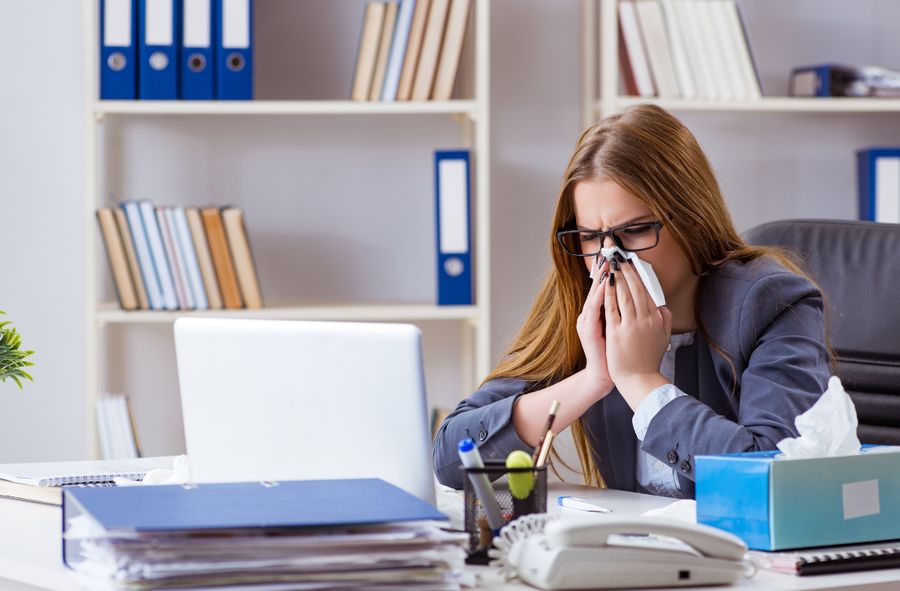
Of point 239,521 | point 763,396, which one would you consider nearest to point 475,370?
point 763,396

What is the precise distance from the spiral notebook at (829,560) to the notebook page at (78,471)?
80 centimetres

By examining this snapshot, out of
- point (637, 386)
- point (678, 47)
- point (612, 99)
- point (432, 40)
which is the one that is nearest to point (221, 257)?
point (432, 40)

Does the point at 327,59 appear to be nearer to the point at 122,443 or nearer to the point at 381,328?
the point at 122,443

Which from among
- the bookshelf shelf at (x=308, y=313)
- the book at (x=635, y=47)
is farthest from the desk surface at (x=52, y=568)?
the book at (x=635, y=47)

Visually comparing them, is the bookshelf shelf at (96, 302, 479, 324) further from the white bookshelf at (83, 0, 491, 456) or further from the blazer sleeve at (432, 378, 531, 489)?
the blazer sleeve at (432, 378, 531, 489)

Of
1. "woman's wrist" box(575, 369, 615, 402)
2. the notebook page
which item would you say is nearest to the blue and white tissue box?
"woman's wrist" box(575, 369, 615, 402)

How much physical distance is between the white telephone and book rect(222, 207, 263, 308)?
1661mm

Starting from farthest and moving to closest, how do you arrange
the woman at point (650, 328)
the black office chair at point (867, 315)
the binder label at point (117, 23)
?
the binder label at point (117, 23) → the black office chair at point (867, 315) → the woman at point (650, 328)

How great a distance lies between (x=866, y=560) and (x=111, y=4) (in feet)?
6.61

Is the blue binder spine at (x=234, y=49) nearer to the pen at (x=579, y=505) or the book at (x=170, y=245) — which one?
the book at (x=170, y=245)

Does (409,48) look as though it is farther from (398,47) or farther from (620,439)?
(620,439)

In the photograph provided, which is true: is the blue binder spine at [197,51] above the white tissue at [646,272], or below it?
above

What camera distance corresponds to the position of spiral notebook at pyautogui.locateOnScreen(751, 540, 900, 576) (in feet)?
3.25

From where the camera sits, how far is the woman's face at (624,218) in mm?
1481
